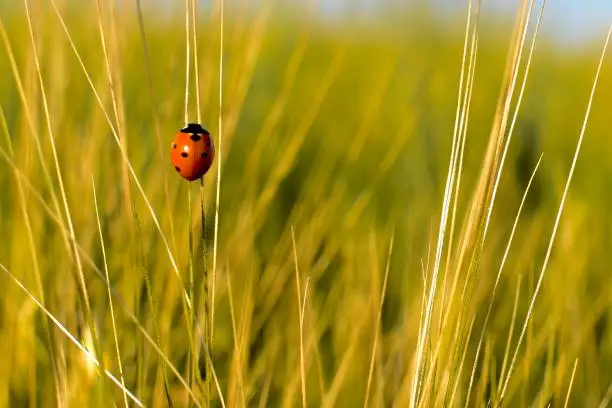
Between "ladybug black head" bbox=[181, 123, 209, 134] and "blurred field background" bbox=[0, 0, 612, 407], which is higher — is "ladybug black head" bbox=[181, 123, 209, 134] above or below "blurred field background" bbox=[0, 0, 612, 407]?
above

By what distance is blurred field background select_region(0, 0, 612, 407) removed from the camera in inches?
26.2

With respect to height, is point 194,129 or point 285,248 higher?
point 194,129

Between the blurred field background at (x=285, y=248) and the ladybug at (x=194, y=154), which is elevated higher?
the ladybug at (x=194, y=154)

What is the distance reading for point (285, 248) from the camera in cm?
101

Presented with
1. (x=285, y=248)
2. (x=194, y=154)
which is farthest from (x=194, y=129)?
(x=285, y=248)

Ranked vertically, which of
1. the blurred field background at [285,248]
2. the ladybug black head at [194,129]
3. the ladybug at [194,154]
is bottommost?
the blurred field background at [285,248]

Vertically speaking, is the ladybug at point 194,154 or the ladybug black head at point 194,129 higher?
the ladybug black head at point 194,129

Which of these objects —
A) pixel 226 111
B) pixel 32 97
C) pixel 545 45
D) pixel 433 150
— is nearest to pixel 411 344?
pixel 226 111

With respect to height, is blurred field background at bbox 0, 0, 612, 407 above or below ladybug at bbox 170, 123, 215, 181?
below

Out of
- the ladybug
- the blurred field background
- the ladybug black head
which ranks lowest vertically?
the blurred field background

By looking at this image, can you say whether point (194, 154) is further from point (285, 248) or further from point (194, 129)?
point (285, 248)

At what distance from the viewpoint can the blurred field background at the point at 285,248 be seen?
2.18 ft

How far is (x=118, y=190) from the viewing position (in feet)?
3.34

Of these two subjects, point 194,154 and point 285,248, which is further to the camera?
point 285,248
